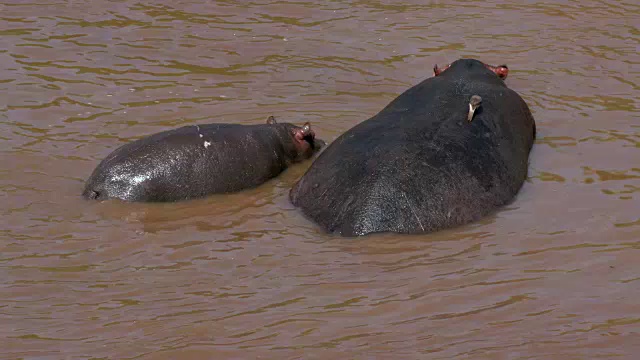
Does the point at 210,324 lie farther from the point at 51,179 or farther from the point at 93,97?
the point at 93,97

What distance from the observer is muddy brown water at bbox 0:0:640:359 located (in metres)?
6.70

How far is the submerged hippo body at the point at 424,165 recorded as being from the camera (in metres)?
8.10

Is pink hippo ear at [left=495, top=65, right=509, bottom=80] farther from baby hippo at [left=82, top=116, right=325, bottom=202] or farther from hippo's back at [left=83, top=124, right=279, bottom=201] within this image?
hippo's back at [left=83, top=124, right=279, bottom=201]

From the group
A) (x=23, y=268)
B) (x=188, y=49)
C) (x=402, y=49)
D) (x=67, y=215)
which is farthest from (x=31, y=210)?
(x=402, y=49)

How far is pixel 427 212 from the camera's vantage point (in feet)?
26.7

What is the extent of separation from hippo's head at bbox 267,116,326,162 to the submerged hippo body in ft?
3.04

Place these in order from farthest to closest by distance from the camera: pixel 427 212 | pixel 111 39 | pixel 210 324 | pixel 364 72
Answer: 1. pixel 111 39
2. pixel 364 72
3. pixel 427 212
4. pixel 210 324

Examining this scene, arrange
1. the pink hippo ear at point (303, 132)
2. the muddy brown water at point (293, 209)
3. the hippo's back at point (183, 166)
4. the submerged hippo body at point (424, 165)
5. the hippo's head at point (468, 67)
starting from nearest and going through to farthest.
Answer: the muddy brown water at point (293, 209) → the submerged hippo body at point (424, 165) → the hippo's back at point (183, 166) → the pink hippo ear at point (303, 132) → the hippo's head at point (468, 67)

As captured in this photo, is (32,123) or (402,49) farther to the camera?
(402,49)

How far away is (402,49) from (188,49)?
2.32 meters

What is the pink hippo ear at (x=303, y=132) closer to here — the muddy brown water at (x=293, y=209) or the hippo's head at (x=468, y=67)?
the muddy brown water at (x=293, y=209)

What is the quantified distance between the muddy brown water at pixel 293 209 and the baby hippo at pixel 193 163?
140 millimetres

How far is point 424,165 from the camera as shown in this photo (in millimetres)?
8406

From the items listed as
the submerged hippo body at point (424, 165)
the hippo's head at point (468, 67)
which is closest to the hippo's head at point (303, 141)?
the submerged hippo body at point (424, 165)
